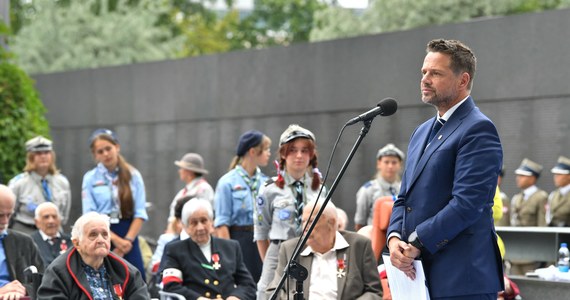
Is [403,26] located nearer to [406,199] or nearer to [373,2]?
[373,2]

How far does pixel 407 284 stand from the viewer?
436 cm

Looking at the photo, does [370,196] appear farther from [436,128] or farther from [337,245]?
[436,128]

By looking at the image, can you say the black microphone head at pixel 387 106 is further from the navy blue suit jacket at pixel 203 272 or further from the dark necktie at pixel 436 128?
the navy blue suit jacket at pixel 203 272

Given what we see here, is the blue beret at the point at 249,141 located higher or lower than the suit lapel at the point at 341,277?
higher

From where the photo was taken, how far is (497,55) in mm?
11398

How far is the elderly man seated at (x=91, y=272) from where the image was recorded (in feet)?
19.9

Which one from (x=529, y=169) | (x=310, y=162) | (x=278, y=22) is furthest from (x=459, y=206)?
(x=278, y=22)

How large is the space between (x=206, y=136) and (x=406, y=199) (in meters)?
11.2

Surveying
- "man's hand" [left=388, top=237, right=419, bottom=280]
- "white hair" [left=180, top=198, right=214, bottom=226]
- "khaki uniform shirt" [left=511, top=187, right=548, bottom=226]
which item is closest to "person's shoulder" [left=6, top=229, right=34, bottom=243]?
"white hair" [left=180, top=198, right=214, bottom=226]

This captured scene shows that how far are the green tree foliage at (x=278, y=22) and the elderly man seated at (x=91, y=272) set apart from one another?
25.7 meters

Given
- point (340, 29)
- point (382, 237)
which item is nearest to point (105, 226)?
point (382, 237)

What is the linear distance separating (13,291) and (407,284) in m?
3.31

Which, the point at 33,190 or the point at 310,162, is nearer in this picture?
the point at 310,162

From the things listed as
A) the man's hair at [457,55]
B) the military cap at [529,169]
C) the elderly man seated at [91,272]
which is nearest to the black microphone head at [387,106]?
the man's hair at [457,55]
